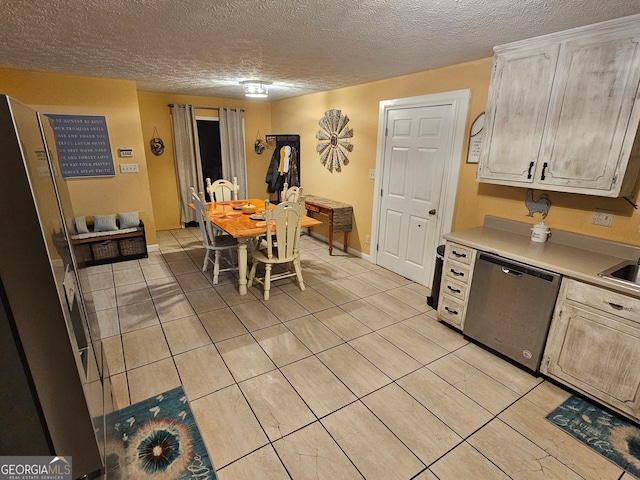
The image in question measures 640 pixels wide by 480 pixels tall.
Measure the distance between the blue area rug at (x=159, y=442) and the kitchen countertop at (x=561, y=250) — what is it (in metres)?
2.28

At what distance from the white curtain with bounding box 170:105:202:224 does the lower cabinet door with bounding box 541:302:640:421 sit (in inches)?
217

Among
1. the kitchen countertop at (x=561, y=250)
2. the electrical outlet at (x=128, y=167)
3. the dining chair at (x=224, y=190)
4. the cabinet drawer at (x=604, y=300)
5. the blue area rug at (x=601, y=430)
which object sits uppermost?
the electrical outlet at (x=128, y=167)

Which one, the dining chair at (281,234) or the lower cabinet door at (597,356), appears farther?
the dining chair at (281,234)

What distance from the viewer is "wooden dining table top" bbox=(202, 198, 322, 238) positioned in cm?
312

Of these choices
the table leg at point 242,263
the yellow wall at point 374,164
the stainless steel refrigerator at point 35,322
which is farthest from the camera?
the table leg at point 242,263

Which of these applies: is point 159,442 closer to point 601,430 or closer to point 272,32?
point 601,430

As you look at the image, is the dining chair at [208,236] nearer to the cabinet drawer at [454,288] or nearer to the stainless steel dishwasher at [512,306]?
the cabinet drawer at [454,288]

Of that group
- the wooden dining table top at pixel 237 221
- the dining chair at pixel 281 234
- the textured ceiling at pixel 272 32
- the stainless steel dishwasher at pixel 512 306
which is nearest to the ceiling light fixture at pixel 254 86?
the textured ceiling at pixel 272 32

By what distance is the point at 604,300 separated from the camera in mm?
1839

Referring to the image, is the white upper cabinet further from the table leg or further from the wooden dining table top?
the table leg

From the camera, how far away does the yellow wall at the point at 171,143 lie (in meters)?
5.29

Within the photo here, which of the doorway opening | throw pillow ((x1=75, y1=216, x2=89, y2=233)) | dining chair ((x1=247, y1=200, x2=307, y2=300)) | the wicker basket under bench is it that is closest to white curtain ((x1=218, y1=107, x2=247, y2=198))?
the doorway opening

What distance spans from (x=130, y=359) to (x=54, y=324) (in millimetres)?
1857

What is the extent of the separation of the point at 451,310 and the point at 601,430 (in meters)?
1.15
